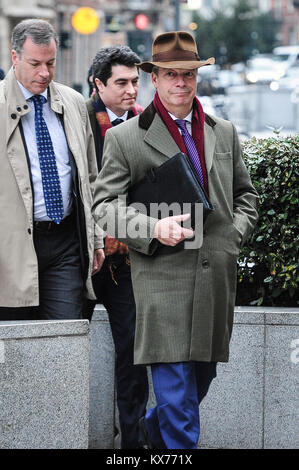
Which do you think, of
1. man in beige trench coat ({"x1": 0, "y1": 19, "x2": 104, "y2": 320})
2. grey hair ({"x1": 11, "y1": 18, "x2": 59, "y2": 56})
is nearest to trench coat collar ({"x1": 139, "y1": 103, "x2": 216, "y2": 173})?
man in beige trench coat ({"x1": 0, "y1": 19, "x2": 104, "y2": 320})

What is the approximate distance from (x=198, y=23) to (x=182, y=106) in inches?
2428

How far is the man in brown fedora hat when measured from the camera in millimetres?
4379

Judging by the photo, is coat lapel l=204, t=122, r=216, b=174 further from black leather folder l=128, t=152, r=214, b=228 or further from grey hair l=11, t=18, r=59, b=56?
grey hair l=11, t=18, r=59, b=56

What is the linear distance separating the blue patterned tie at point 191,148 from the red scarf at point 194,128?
0.02m

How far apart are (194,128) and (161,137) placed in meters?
0.19

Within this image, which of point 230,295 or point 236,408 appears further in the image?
point 236,408

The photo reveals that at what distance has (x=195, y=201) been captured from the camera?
427 centimetres

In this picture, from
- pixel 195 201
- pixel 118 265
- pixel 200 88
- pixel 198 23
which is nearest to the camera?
pixel 195 201

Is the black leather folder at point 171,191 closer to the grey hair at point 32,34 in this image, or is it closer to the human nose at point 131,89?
the grey hair at point 32,34

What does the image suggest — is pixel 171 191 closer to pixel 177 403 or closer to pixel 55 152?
pixel 55 152

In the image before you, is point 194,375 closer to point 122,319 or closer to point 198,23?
point 122,319

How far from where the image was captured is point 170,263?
4395mm

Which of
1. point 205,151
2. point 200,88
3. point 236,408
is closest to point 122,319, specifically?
point 236,408

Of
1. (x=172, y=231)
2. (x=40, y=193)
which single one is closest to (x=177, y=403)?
(x=172, y=231)
